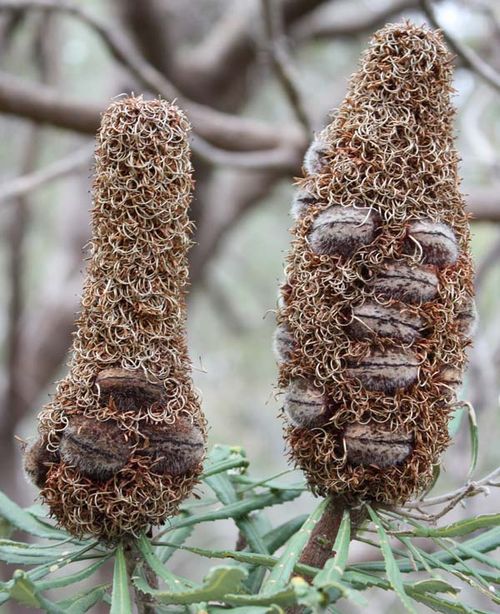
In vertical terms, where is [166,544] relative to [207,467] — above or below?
below

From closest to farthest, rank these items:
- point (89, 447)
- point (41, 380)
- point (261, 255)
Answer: point (89, 447), point (41, 380), point (261, 255)

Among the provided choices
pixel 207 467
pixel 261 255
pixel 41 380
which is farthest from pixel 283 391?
pixel 261 255

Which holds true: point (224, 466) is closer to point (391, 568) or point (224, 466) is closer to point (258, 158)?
point (391, 568)

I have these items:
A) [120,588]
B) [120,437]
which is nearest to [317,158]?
[120,437]

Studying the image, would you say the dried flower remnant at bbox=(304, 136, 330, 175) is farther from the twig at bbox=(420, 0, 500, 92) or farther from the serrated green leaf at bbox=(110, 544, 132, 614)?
the twig at bbox=(420, 0, 500, 92)

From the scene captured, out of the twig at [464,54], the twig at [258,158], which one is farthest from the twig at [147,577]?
the twig at [258,158]

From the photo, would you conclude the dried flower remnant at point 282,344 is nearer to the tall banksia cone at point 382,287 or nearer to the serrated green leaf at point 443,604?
the tall banksia cone at point 382,287

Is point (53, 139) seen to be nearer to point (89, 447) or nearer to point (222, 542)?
point (222, 542)

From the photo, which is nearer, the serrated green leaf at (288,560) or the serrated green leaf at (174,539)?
the serrated green leaf at (288,560)
